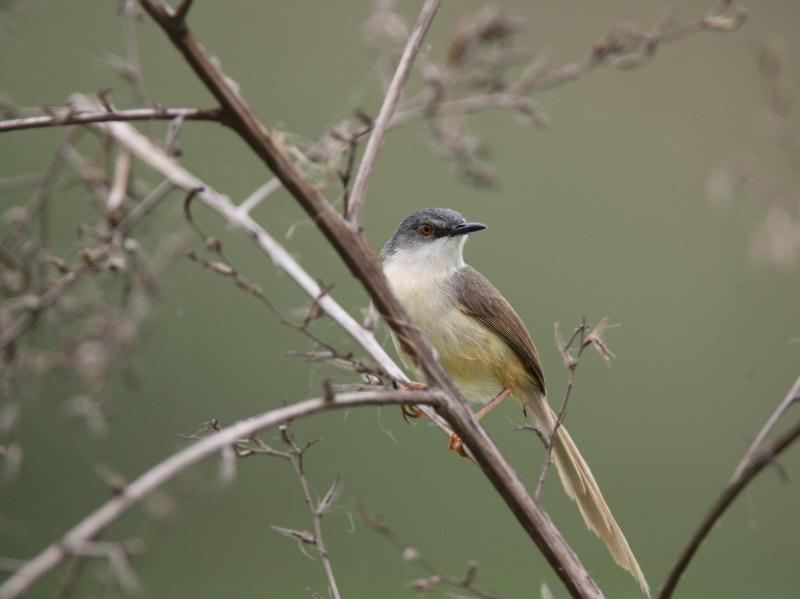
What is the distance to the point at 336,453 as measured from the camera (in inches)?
237

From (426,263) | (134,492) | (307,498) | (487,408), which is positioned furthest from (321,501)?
(426,263)

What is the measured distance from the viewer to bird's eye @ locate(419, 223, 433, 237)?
11.4ft

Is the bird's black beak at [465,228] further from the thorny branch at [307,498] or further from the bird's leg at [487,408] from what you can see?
the thorny branch at [307,498]

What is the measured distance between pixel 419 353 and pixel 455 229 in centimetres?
198

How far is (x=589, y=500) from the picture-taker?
2.28 metres

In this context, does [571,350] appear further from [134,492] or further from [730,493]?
[134,492]

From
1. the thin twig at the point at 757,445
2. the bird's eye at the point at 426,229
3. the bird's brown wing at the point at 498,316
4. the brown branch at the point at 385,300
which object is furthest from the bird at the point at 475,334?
the thin twig at the point at 757,445

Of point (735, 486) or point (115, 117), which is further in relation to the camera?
point (115, 117)

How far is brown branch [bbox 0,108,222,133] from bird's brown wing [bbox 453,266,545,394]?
5.41 feet

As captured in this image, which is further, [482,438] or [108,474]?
[482,438]

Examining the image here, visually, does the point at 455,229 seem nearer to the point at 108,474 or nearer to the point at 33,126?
the point at 33,126

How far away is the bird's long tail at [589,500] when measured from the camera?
1.91 m

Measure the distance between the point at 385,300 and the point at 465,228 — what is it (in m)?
1.92

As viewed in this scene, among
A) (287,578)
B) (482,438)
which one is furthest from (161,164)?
(287,578)
